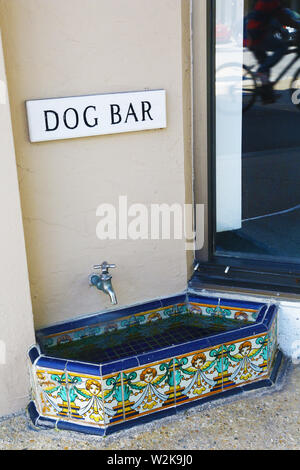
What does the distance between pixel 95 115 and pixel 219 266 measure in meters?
0.95

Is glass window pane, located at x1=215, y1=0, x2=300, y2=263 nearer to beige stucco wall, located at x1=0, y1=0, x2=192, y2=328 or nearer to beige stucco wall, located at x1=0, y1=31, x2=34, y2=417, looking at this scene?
beige stucco wall, located at x1=0, y1=0, x2=192, y2=328

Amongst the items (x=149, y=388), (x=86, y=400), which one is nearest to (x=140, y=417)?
(x=149, y=388)

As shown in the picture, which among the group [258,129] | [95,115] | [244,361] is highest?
[95,115]

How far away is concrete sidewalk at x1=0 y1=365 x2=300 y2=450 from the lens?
2025mm

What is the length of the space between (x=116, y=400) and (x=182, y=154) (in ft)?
3.54

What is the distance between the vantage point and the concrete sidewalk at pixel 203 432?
2.03 metres

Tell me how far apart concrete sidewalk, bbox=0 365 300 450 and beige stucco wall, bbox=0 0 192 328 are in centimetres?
48

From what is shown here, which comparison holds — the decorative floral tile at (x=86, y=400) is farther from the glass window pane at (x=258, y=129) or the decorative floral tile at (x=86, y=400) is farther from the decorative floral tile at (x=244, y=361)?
the glass window pane at (x=258, y=129)

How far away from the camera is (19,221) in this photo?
2.04 metres

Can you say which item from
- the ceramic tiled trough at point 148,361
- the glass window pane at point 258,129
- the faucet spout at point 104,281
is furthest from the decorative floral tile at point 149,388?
the glass window pane at point 258,129

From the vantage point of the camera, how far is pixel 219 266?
2.66m

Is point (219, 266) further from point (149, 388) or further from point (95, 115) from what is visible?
point (95, 115)

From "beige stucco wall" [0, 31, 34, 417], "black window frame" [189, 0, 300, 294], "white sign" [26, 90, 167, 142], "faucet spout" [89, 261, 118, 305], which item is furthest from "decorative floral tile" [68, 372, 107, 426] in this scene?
"white sign" [26, 90, 167, 142]

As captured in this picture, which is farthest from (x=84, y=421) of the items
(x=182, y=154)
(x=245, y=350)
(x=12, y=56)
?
(x=12, y=56)
